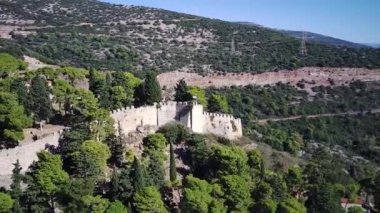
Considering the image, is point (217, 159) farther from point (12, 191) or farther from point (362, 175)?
point (362, 175)

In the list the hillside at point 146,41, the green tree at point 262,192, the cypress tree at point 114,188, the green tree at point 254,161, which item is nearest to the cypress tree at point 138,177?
the cypress tree at point 114,188

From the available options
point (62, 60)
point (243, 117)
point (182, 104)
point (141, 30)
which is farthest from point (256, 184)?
point (141, 30)

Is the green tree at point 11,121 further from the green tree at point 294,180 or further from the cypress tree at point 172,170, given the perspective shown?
the green tree at point 294,180

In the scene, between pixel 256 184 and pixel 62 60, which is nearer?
pixel 256 184

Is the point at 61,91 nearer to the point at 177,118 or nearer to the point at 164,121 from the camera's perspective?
the point at 164,121

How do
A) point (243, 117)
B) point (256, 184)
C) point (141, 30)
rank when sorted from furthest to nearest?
point (141, 30), point (243, 117), point (256, 184)

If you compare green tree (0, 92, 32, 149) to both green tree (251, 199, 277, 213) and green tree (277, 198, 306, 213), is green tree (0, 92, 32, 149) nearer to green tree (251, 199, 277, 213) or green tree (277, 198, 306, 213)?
green tree (251, 199, 277, 213)
